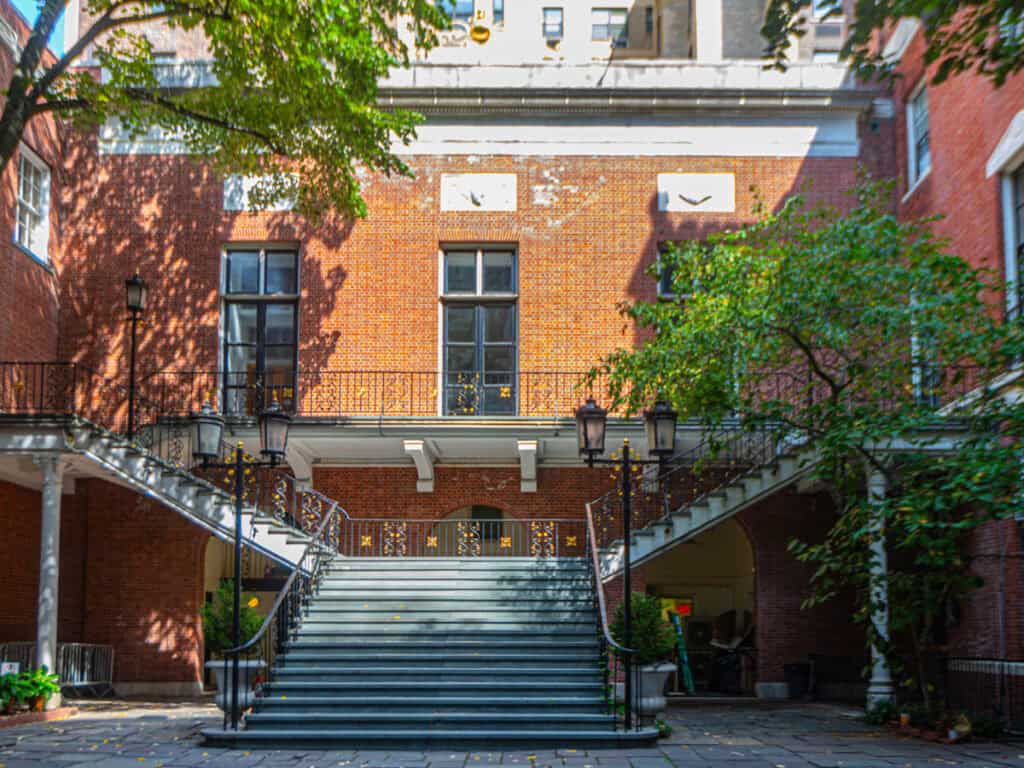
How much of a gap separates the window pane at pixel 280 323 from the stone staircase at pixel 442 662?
17.0ft

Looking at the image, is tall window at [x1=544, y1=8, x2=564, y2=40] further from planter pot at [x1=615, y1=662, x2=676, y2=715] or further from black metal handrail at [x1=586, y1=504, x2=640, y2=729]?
planter pot at [x1=615, y1=662, x2=676, y2=715]

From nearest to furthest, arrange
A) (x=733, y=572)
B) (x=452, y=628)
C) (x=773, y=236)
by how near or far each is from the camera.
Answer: (x=452, y=628)
(x=773, y=236)
(x=733, y=572)

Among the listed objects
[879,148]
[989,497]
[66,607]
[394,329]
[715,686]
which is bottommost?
[715,686]

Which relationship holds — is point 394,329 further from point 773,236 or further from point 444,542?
point 773,236

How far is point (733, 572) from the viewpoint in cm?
2611

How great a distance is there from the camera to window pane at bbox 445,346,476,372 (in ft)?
71.5

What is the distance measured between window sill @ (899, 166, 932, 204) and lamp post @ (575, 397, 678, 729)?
24.3 feet

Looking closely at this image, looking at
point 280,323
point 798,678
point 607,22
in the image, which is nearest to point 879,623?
point 798,678

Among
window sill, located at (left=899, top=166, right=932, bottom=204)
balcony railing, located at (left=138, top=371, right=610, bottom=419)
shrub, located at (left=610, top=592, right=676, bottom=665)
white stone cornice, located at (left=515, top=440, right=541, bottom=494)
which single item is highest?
window sill, located at (left=899, top=166, right=932, bottom=204)

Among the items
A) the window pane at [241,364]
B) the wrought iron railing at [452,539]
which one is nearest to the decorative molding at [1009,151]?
the wrought iron railing at [452,539]

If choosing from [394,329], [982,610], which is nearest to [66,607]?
[394,329]

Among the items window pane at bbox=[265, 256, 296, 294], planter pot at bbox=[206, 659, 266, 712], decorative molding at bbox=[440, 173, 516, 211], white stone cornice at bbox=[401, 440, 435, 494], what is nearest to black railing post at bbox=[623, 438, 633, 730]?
planter pot at bbox=[206, 659, 266, 712]

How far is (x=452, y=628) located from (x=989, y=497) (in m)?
7.55

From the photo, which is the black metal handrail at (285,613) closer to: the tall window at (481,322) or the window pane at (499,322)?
the tall window at (481,322)
